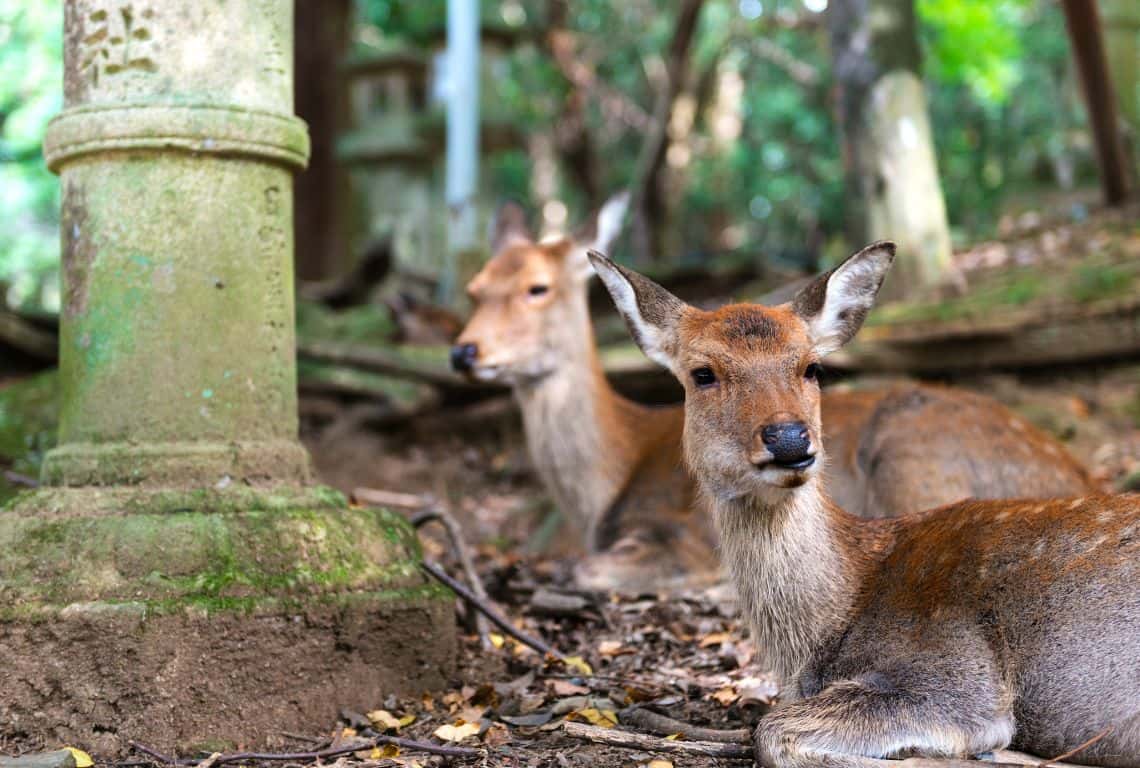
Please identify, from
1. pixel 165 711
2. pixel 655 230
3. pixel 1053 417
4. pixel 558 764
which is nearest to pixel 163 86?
pixel 165 711

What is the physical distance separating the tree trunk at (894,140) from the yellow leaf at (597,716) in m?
5.28

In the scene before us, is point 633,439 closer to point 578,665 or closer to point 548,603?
point 548,603

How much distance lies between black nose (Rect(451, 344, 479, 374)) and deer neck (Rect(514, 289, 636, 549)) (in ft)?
1.48

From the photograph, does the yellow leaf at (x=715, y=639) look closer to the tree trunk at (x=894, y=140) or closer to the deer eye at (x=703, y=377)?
the deer eye at (x=703, y=377)

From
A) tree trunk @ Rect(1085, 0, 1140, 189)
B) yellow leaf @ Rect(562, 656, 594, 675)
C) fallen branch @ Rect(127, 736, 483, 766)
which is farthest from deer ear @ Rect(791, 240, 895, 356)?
tree trunk @ Rect(1085, 0, 1140, 189)

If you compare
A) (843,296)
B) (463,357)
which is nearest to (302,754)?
(843,296)

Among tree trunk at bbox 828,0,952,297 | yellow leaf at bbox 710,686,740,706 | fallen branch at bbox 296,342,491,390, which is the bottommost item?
yellow leaf at bbox 710,686,740,706

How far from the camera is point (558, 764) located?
356 centimetres

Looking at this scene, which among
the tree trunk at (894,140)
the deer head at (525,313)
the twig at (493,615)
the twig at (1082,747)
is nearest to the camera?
the twig at (1082,747)

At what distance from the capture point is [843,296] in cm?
422

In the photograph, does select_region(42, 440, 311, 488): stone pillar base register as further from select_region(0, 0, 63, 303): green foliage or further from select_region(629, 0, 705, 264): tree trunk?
select_region(0, 0, 63, 303): green foliage

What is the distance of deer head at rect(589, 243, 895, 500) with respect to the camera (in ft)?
12.0

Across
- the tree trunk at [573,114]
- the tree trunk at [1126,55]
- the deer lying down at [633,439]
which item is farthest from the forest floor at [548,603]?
the tree trunk at [573,114]

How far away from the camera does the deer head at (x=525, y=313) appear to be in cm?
699
